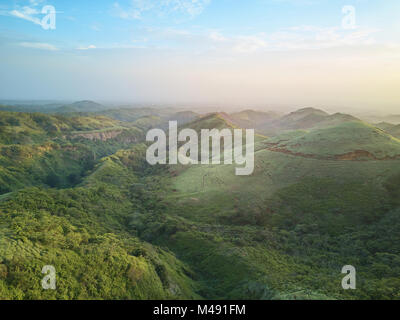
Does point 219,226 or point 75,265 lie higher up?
point 75,265

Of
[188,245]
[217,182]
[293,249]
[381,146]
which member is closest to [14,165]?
[217,182]

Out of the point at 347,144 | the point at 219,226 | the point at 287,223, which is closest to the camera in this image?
the point at 219,226

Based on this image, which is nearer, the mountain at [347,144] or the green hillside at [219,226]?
the green hillside at [219,226]

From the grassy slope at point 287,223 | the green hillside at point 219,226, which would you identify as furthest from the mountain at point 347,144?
the grassy slope at point 287,223

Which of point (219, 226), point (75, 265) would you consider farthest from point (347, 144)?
point (75, 265)

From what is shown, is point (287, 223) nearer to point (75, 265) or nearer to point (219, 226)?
point (219, 226)

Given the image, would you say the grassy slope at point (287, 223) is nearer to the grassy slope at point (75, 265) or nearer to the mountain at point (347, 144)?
the mountain at point (347, 144)

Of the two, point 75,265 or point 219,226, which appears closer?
point 75,265

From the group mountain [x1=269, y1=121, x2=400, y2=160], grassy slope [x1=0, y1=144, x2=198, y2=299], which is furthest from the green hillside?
mountain [x1=269, y1=121, x2=400, y2=160]

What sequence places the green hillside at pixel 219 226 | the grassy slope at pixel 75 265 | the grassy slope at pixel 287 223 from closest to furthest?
the grassy slope at pixel 75 265, the green hillside at pixel 219 226, the grassy slope at pixel 287 223

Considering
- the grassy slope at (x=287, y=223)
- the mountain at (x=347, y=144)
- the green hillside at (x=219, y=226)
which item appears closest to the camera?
the green hillside at (x=219, y=226)
